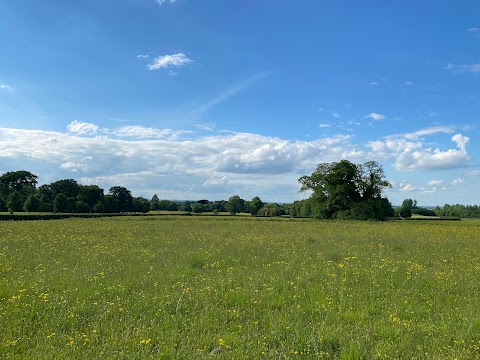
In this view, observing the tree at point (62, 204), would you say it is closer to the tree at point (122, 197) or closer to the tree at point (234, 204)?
the tree at point (122, 197)

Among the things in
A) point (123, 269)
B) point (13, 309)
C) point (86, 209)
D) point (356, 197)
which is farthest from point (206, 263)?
point (86, 209)

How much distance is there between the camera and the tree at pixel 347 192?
69.8m

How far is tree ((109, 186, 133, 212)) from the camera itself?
422ft

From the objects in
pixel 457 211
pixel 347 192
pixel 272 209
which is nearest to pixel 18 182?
pixel 272 209

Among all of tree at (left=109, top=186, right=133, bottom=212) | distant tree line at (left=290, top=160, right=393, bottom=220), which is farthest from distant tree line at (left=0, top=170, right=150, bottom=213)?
distant tree line at (left=290, top=160, right=393, bottom=220)

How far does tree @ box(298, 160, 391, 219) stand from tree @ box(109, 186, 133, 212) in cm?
7741

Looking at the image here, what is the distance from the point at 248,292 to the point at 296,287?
157cm

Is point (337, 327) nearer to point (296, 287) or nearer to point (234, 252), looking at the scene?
point (296, 287)

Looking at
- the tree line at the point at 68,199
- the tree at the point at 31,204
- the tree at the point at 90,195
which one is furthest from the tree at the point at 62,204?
the tree at the point at 90,195

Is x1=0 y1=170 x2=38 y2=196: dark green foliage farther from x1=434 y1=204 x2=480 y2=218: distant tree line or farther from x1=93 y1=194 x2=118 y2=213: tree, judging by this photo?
x1=434 y1=204 x2=480 y2=218: distant tree line

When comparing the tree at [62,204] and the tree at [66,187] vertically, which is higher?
the tree at [66,187]

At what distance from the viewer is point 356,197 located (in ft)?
240

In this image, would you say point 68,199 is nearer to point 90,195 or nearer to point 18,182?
point 90,195

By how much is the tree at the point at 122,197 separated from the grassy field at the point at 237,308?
384 feet
